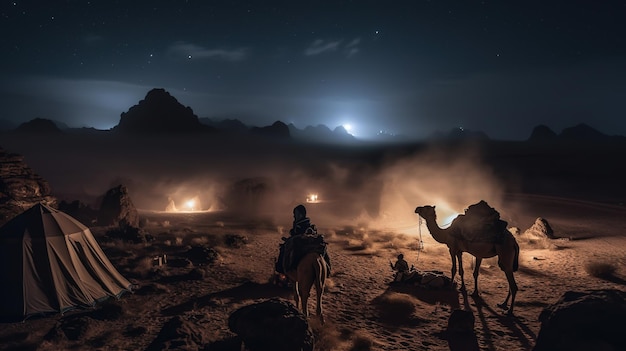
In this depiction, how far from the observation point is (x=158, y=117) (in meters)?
158

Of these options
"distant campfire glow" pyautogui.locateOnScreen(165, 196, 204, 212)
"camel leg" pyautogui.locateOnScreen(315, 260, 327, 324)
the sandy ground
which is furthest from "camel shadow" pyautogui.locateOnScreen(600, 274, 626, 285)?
"distant campfire glow" pyautogui.locateOnScreen(165, 196, 204, 212)

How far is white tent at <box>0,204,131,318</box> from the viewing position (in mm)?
10016

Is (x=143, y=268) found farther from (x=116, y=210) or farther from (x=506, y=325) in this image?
(x=506, y=325)

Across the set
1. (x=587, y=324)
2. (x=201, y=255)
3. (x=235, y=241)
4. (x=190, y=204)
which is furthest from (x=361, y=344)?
(x=190, y=204)

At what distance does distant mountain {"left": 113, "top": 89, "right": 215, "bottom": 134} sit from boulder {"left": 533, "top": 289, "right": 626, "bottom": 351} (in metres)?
162

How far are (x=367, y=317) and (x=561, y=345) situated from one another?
5.49 meters

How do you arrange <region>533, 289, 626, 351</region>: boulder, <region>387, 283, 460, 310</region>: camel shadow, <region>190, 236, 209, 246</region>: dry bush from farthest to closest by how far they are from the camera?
<region>190, 236, 209, 246</region>: dry bush < <region>387, 283, 460, 310</region>: camel shadow < <region>533, 289, 626, 351</region>: boulder

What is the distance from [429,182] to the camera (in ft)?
182

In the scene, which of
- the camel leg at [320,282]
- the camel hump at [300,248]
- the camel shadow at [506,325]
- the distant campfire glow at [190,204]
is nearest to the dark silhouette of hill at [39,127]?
the distant campfire glow at [190,204]

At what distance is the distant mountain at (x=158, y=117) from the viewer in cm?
15600

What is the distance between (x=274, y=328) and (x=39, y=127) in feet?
636

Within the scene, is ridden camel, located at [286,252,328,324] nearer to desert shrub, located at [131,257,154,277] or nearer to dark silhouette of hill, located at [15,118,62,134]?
desert shrub, located at [131,257,154,277]

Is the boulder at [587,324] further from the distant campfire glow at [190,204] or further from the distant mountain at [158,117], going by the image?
the distant mountain at [158,117]

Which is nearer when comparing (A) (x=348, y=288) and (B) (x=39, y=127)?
(A) (x=348, y=288)
